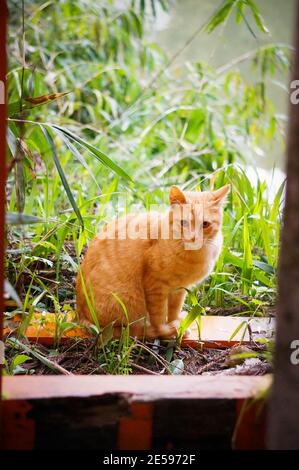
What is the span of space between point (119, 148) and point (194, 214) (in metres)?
1.57

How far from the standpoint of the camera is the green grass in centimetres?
184

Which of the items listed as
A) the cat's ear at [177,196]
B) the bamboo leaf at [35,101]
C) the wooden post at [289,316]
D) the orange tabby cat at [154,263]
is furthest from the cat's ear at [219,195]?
the wooden post at [289,316]

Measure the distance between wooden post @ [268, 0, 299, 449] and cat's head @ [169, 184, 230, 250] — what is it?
929mm

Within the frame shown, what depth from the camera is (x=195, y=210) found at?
5.85ft

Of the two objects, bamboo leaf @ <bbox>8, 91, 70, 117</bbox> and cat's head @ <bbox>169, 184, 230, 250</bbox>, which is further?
cat's head @ <bbox>169, 184, 230, 250</bbox>

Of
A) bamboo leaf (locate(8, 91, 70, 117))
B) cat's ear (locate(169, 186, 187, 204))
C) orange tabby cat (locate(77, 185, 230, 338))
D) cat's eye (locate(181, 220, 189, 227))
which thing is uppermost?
bamboo leaf (locate(8, 91, 70, 117))

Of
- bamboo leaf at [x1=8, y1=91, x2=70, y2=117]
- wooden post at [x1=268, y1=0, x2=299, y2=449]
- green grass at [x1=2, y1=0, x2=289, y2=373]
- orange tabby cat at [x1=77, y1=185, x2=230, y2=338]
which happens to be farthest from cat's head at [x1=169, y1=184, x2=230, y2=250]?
wooden post at [x1=268, y1=0, x2=299, y2=449]

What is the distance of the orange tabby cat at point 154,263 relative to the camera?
5.85ft

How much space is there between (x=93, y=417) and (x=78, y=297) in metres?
0.83

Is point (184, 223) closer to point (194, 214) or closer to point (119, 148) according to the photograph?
point (194, 214)

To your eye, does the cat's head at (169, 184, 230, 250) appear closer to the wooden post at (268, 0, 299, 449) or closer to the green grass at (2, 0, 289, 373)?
the green grass at (2, 0, 289, 373)

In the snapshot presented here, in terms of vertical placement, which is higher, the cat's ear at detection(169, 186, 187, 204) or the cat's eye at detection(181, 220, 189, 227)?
the cat's ear at detection(169, 186, 187, 204)

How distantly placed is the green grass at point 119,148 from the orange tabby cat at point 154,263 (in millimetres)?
106
